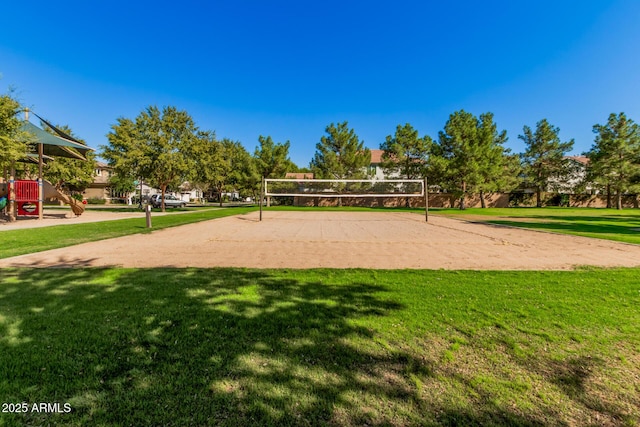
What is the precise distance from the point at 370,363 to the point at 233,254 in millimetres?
5917

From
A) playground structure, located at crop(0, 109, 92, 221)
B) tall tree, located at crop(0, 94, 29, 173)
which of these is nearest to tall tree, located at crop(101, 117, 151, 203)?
playground structure, located at crop(0, 109, 92, 221)

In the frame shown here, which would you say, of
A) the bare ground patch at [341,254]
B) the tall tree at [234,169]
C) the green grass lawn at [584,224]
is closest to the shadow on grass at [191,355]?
the bare ground patch at [341,254]

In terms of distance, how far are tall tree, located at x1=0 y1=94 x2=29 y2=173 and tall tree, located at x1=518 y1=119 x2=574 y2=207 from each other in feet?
194

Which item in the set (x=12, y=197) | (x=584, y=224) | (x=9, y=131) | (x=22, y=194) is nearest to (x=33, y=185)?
(x=22, y=194)

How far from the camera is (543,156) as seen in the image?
1860 inches

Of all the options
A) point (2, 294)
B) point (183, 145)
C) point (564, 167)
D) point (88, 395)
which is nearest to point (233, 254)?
point (2, 294)

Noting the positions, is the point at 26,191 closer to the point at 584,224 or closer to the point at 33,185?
the point at 33,185

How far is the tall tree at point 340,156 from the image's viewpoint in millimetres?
46031

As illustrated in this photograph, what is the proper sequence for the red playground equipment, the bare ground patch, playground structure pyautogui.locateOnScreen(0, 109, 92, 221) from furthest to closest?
the red playground equipment < playground structure pyautogui.locateOnScreen(0, 109, 92, 221) < the bare ground patch

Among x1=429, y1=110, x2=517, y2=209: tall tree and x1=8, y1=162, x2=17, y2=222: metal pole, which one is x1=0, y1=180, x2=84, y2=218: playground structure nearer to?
x1=8, y1=162, x2=17, y2=222: metal pole

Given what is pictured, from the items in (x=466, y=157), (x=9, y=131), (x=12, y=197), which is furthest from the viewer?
(x=466, y=157)

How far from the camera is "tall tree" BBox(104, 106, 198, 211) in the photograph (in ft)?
85.5

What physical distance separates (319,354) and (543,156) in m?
58.7

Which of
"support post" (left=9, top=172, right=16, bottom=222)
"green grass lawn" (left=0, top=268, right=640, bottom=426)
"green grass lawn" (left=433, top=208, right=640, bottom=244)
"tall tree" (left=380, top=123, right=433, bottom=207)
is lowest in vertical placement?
"green grass lawn" (left=0, top=268, right=640, bottom=426)
